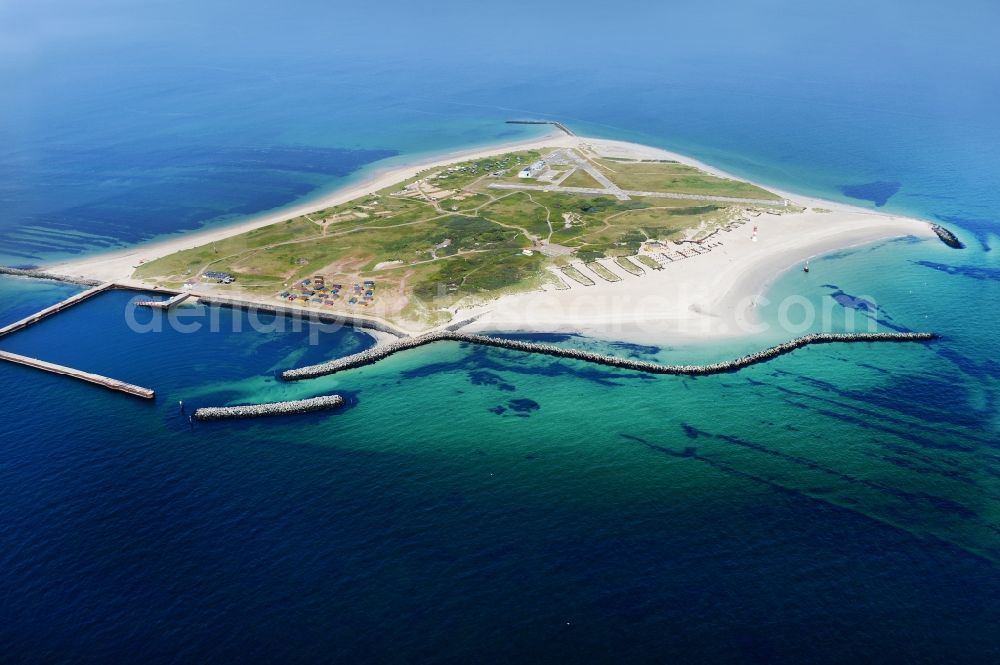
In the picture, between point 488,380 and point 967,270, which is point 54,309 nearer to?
point 488,380

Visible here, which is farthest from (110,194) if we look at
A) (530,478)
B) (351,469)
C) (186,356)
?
(530,478)

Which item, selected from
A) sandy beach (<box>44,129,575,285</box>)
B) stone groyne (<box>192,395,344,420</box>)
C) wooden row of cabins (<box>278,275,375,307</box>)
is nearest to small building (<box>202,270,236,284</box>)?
sandy beach (<box>44,129,575,285</box>)

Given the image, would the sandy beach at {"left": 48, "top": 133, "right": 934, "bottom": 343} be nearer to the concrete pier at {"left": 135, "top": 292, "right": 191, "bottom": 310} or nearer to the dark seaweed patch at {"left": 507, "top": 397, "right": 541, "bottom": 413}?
the concrete pier at {"left": 135, "top": 292, "right": 191, "bottom": 310}

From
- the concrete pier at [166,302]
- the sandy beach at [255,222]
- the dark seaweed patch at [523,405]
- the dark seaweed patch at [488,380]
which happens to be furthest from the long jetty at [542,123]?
the dark seaweed patch at [523,405]

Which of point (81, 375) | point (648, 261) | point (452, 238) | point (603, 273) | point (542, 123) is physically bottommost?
point (81, 375)

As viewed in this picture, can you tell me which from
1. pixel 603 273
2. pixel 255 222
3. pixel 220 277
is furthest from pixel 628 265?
pixel 255 222
